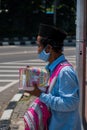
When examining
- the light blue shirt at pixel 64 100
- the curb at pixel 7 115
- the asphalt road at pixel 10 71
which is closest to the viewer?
the light blue shirt at pixel 64 100

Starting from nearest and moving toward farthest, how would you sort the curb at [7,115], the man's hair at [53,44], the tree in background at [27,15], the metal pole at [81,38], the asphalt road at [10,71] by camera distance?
the man's hair at [53,44] < the metal pole at [81,38] < the curb at [7,115] < the asphalt road at [10,71] < the tree in background at [27,15]

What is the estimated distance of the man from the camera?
333cm

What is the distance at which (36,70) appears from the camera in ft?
11.3

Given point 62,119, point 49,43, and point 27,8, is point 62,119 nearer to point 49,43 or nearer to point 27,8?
point 49,43

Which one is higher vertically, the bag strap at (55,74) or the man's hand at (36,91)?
the bag strap at (55,74)

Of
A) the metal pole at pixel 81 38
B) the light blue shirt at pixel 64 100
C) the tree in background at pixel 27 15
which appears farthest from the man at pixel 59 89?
the tree in background at pixel 27 15

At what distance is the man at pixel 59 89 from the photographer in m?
3.33

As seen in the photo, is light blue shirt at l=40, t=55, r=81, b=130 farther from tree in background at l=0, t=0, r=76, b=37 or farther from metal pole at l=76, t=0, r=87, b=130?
tree in background at l=0, t=0, r=76, b=37

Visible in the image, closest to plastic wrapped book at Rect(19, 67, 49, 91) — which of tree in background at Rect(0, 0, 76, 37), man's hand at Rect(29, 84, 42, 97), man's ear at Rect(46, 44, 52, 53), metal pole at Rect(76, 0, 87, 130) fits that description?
man's hand at Rect(29, 84, 42, 97)

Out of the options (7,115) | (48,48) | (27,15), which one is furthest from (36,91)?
(27,15)

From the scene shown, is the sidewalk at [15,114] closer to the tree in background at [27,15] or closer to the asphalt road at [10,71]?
the asphalt road at [10,71]

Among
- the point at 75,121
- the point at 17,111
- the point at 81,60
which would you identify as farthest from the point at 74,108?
the point at 17,111

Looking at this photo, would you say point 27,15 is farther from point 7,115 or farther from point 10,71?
point 7,115

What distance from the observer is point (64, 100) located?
3328 millimetres
